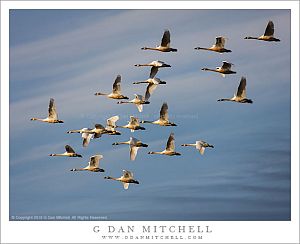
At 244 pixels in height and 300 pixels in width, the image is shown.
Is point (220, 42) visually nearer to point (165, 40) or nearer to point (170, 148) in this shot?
point (165, 40)

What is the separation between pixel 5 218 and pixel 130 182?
21.7ft

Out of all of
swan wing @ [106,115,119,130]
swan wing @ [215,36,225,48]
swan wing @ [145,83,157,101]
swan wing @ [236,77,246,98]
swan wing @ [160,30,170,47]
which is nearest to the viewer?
swan wing @ [160,30,170,47]

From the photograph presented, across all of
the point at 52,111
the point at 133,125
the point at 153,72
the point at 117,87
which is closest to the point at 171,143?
the point at 133,125

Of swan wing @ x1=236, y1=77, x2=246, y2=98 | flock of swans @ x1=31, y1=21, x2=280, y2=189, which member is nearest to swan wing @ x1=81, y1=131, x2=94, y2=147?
flock of swans @ x1=31, y1=21, x2=280, y2=189

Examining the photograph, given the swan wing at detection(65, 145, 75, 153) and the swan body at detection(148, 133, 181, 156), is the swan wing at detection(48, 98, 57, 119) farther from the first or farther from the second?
the swan body at detection(148, 133, 181, 156)

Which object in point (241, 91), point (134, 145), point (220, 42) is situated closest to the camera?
point (220, 42)

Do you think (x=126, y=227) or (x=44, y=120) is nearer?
→ (x=126, y=227)

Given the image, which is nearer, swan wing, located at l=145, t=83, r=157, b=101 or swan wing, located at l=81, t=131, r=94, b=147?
swan wing, located at l=145, t=83, r=157, b=101

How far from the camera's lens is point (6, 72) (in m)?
74.9

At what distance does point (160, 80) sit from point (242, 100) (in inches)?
161

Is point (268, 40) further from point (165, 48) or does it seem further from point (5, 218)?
point (5, 218)

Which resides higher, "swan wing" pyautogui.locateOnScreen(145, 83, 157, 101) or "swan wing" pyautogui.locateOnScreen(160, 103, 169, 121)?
"swan wing" pyautogui.locateOnScreen(145, 83, 157, 101)

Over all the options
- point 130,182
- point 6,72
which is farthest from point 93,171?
point 6,72

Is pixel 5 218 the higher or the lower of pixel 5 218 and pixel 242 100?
the lower
